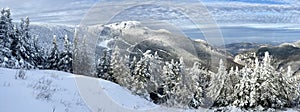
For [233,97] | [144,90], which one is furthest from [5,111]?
[233,97]

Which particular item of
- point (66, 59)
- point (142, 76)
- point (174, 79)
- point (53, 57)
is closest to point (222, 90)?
point (174, 79)

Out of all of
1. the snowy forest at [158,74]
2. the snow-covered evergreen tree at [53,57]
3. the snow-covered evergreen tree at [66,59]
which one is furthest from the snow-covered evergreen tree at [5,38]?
the snow-covered evergreen tree at [53,57]

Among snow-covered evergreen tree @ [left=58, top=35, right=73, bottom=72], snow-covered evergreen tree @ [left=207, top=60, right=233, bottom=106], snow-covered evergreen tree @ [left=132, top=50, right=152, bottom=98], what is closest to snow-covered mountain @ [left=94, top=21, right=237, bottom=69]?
snow-covered evergreen tree @ [left=132, top=50, right=152, bottom=98]

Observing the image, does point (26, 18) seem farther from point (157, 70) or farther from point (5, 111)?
point (5, 111)

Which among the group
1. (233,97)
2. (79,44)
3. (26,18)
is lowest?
(233,97)

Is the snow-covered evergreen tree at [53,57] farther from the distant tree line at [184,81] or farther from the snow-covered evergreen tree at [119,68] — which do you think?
the snow-covered evergreen tree at [119,68]

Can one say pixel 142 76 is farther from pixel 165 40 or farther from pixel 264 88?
pixel 264 88

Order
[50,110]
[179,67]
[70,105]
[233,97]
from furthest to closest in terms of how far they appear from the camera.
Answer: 1. [233,97]
2. [179,67]
3. [70,105]
4. [50,110]

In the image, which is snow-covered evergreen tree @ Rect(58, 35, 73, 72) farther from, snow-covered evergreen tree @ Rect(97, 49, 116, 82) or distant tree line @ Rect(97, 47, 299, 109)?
distant tree line @ Rect(97, 47, 299, 109)
